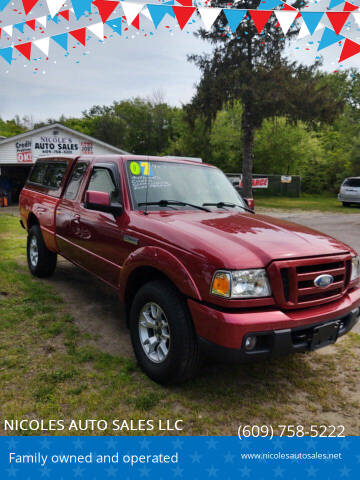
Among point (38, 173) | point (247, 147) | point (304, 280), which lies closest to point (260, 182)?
point (247, 147)

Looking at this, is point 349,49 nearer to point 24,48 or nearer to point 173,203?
point 173,203

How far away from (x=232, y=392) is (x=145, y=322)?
3.01 feet

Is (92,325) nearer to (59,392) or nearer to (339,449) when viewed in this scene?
(59,392)

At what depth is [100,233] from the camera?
3.70 m

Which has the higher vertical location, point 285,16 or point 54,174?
point 285,16

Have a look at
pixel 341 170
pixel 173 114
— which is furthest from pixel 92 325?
pixel 173 114

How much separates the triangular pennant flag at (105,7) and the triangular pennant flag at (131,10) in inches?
5.9

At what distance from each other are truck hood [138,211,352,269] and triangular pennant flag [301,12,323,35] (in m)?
4.31

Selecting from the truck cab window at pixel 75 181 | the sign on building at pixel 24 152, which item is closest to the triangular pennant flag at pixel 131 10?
the truck cab window at pixel 75 181

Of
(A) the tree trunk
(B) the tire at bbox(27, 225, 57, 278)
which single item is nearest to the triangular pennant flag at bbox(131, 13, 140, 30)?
(B) the tire at bbox(27, 225, 57, 278)

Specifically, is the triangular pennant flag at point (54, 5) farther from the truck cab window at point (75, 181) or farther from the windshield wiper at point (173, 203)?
the windshield wiper at point (173, 203)

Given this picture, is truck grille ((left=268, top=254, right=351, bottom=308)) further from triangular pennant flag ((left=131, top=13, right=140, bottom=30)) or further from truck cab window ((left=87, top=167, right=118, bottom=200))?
triangular pennant flag ((left=131, top=13, right=140, bottom=30))

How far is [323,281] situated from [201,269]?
936mm

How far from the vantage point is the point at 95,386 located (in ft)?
9.44
